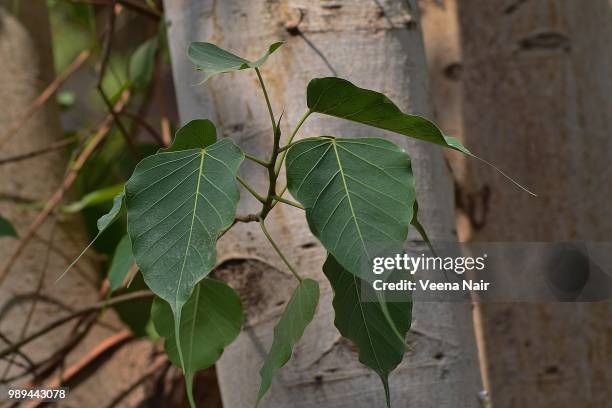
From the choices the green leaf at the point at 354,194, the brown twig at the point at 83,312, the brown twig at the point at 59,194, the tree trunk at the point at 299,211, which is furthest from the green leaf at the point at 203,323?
the brown twig at the point at 59,194

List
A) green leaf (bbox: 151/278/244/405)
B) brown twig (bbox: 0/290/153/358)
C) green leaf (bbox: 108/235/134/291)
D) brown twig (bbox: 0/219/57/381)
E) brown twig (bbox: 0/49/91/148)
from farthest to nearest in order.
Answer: brown twig (bbox: 0/49/91/148) < brown twig (bbox: 0/219/57/381) < brown twig (bbox: 0/290/153/358) < green leaf (bbox: 108/235/134/291) < green leaf (bbox: 151/278/244/405)

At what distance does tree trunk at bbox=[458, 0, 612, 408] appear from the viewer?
1097mm

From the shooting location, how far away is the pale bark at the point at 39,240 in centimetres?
112

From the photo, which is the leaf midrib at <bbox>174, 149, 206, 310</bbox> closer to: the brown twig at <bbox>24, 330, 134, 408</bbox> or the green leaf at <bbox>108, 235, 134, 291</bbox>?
the green leaf at <bbox>108, 235, 134, 291</bbox>

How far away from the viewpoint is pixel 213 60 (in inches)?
A: 18.0

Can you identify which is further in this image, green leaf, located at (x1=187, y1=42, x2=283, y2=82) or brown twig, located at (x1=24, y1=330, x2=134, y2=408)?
brown twig, located at (x1=24, y1=330, x2=134, y2=408)

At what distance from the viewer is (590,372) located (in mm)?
1089

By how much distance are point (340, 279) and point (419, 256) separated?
0.16 metres

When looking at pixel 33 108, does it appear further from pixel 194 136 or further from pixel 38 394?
pixel 194 136

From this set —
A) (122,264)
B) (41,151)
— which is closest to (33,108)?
(41,151)

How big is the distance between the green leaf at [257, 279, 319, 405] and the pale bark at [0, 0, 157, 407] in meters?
0.70

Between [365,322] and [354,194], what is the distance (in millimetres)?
94

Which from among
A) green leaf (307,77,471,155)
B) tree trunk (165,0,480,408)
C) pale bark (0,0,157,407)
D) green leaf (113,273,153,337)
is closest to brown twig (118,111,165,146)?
pale bark (0,0,157,407)

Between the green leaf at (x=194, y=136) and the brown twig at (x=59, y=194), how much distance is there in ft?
2.48
